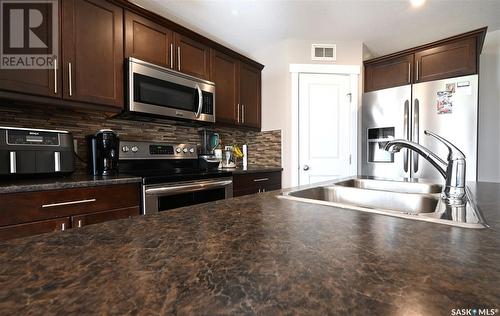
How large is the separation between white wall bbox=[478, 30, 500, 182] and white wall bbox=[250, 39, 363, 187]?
4.24 ft

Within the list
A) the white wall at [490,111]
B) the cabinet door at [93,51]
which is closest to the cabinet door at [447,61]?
the white wall at [490,111]

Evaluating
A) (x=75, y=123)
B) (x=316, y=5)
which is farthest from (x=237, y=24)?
(x=75, y=123)

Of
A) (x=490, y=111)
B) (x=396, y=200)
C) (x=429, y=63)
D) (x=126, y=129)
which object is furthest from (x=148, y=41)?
(x=490, y=111)

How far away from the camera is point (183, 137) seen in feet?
8.47

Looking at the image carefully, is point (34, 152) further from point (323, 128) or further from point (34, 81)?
point (323, 128)

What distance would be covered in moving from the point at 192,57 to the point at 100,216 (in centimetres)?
157

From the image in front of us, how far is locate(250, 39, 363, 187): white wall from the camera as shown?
2811 millimetres

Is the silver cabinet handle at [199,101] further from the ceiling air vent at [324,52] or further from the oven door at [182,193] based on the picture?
the ceiling air vent at [324,52]

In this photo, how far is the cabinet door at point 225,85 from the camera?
2486 mm

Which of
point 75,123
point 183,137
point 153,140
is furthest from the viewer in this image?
point 183,137

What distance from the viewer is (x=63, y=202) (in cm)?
127

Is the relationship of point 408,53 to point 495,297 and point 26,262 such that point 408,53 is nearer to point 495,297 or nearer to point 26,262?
point 495,297

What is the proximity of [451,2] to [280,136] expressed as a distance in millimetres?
1926

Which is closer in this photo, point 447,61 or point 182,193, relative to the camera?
point 182,193
